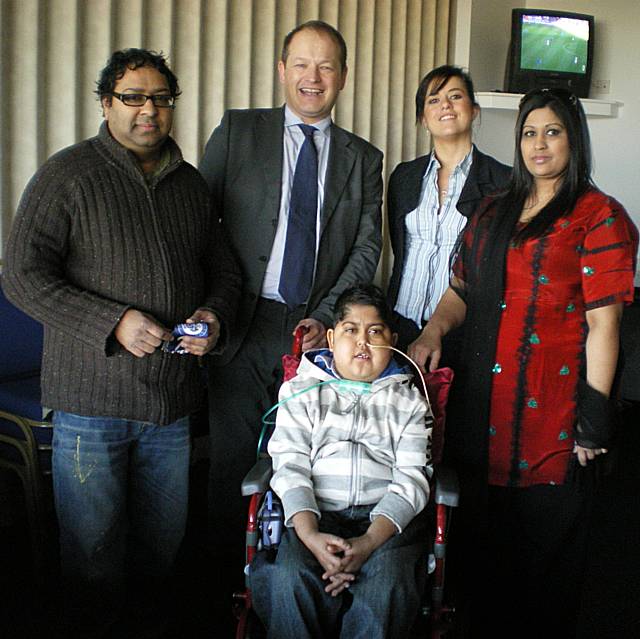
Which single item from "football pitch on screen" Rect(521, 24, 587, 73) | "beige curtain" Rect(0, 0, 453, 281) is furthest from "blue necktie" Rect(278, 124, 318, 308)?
"football pitch on screen" Rect(521, 24, 587, 73)

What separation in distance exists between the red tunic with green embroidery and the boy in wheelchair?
253mm

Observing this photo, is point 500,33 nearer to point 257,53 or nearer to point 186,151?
point 257,53

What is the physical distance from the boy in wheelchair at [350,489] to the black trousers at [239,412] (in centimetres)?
43

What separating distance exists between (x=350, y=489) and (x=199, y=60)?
2287 millimetres

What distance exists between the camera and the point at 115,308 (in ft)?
7.34

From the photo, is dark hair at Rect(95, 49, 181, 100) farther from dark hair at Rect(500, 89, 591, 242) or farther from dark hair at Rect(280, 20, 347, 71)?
dark hair at Rect(500, 89, 591, 242)

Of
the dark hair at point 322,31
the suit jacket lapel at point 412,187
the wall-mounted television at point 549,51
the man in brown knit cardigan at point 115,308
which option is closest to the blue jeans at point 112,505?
the man in brown knit cardigan at point 115,308

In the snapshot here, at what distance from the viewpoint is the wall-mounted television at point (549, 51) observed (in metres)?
5.28

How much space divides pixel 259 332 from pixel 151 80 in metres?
0.95

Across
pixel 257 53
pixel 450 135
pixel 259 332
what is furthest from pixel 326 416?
pixel 257 53

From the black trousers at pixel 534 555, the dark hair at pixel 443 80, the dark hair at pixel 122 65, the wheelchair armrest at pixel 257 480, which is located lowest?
the black trousers at pixel 534 555

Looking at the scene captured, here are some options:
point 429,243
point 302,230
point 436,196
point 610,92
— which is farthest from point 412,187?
point 610,92

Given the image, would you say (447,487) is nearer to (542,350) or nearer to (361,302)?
(542,350)

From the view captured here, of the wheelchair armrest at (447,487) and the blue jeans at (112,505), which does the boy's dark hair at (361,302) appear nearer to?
the wheelchair armrest at (447,487)
